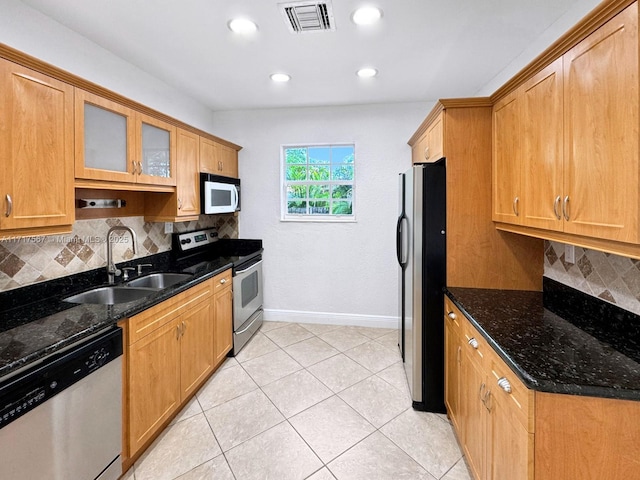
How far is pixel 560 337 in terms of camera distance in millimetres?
1484

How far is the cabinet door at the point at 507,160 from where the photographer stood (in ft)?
6.22

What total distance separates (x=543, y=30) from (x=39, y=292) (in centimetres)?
366

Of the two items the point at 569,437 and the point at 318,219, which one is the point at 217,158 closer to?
the point at 318,219

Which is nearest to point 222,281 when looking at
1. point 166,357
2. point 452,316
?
point 166,357

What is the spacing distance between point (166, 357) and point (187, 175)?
5.22ft

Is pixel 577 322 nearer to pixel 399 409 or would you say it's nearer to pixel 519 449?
pixel 519 449

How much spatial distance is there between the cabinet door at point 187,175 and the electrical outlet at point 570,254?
2.87 meters

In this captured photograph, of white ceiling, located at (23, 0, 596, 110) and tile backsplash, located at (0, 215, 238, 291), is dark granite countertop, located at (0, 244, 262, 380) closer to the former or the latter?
tile backsplash, located at (0, 215, 238, 291)

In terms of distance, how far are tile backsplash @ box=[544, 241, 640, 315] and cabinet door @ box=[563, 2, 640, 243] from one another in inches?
16.8

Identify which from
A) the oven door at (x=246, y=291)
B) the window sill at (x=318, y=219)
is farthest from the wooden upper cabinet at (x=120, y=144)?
the window sill at (x=318, y=219)

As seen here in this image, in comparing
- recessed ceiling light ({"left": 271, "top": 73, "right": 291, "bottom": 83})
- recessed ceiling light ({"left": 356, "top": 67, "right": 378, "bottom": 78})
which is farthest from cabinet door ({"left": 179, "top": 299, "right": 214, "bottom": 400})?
recessed ceiling light ({"left": 356, "top": 67, "right": 378, "bottom": 78})

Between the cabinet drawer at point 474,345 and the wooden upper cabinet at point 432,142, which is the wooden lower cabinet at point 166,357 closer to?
the cabinet drawer at point 474,345

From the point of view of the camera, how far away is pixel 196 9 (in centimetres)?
193

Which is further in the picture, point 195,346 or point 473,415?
point 195,346
